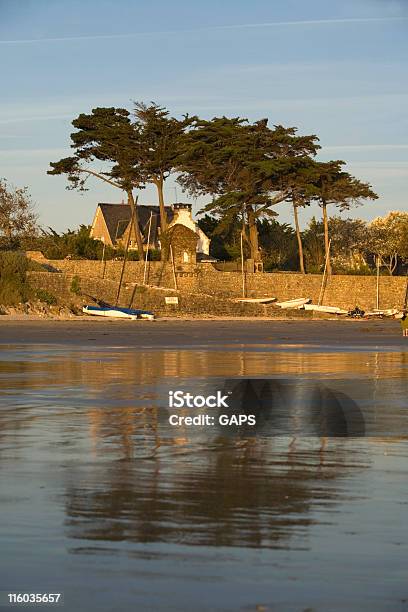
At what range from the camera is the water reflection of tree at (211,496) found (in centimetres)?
916

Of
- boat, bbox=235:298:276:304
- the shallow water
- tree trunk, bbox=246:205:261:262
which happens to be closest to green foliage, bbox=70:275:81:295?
boat, bbox=235:298:276:304

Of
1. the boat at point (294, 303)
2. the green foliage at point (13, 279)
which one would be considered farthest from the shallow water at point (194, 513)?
the boat at point (294, 303)

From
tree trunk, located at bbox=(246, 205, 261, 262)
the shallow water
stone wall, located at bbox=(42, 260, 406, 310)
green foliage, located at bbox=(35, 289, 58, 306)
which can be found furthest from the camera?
tree trunk, located at bbox=(246, 205, 261, 262)

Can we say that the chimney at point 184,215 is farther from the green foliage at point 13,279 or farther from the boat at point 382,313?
the green foliage at point 13,279

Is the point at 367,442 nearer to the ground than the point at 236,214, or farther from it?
nearer to the ground

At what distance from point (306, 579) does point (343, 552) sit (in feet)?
2.83

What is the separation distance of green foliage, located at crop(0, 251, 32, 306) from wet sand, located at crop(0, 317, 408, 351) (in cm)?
602

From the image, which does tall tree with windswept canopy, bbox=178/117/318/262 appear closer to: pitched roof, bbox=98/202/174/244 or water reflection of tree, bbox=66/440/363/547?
pitched roof, bbox=98/202/174/244

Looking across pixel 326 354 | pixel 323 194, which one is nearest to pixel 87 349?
pixel 326 354

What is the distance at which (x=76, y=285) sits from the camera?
267 feet

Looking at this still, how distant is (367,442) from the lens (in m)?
15.1

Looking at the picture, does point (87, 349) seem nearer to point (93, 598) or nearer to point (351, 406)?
point (351, 406)

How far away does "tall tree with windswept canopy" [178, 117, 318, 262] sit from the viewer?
84875 millimetres

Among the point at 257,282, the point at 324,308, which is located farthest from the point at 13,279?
the point at 324,308
